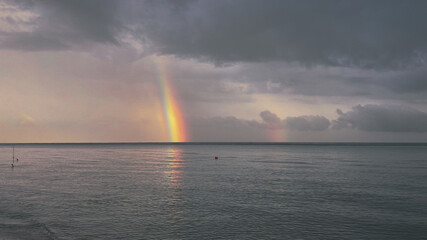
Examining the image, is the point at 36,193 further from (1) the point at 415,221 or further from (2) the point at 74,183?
(1) the point at 415,221

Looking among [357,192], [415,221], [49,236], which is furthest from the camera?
[357,192]

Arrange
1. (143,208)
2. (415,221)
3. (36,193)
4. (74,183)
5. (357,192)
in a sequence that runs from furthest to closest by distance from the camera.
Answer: (74,183)
(357,192)
(36,193)
(143,208)
(415,221)

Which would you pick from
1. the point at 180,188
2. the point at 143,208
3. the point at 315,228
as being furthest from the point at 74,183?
the point at 315,228

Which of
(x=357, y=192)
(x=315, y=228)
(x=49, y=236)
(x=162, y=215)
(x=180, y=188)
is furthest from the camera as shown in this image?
(x=180, y=188)

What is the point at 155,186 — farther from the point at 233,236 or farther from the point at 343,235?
the point at 343,235

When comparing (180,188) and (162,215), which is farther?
(180,188)

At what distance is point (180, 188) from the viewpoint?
52844mm

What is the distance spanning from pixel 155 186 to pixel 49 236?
2883cm

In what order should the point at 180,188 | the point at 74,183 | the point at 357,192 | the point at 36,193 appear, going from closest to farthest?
the point at 36,193, the point at 357,192, the point at 180,188, the point at 74,183

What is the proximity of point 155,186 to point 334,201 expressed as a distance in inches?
1106

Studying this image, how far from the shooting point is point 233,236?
87.8 feet

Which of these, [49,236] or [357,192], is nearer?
[49,236]

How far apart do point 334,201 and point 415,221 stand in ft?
35.5

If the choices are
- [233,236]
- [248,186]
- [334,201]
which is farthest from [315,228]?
[248,186]
